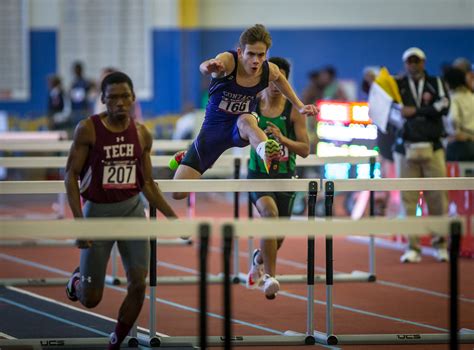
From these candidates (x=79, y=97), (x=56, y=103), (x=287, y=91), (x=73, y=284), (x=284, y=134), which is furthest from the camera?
(x=56, y=103)

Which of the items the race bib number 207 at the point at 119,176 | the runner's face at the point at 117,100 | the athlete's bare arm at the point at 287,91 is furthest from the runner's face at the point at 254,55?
the race bib number 207 at the point at 119,176

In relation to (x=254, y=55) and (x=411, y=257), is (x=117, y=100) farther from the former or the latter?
(x=411, y=257)

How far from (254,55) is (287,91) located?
2.00ft

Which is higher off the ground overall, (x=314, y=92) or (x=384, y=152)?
(x=314, y=92)

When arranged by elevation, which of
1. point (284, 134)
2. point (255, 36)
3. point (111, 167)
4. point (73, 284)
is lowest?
point (73, 284)

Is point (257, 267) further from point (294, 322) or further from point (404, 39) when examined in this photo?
point (404, 39)

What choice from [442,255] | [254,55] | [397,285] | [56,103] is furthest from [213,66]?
[56,103]

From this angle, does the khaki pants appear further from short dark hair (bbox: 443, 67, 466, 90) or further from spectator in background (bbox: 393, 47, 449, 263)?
short dark hair (bbox: 443, 67, 466, 90)

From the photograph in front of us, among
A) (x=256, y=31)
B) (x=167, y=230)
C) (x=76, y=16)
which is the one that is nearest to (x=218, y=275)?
(x=256, y=31)

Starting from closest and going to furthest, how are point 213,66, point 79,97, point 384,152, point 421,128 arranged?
point 213,66
point 421,128
point 384,152
point 79,97

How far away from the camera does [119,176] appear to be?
21.2 feet

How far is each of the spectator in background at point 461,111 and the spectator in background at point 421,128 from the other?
1046 mm

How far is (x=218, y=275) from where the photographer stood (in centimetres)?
1118

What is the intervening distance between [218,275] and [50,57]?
53.7ft
